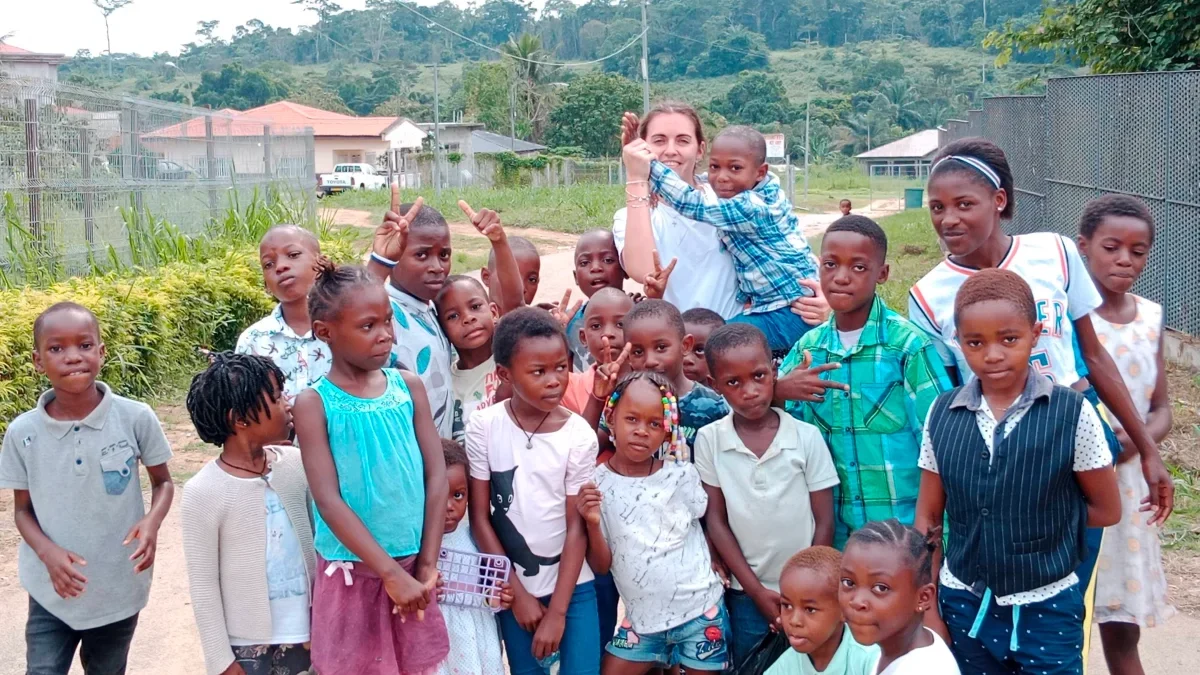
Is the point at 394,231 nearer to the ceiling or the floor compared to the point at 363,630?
nearer to the ceiling

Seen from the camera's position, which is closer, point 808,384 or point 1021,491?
point 1021,491

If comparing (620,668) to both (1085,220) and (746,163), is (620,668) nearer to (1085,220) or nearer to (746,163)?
Answer: (746,163)

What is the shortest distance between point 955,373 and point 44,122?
7.93 metres

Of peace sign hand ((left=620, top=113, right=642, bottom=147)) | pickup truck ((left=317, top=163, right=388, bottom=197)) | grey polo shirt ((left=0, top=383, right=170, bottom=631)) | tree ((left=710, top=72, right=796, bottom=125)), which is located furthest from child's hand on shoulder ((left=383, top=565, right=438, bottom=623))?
tree ((left=710, top=72, right=796, bottom=125))

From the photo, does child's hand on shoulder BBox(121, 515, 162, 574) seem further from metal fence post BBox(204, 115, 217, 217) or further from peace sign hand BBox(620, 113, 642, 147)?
metal fence post BBox(204, 115, 217, 217)

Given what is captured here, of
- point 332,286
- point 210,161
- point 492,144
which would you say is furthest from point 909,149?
point 332,286

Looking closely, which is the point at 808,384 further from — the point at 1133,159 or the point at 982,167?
the point at 1133,159

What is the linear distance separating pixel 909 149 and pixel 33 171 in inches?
2040

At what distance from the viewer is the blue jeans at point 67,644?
3211mm

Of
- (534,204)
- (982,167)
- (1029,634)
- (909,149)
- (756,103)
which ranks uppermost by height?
(756,103)

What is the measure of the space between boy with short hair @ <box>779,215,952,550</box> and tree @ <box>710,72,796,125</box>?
5973 cm

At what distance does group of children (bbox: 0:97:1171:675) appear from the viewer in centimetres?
265

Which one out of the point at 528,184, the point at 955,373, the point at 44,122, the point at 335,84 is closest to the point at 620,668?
the point at 955,373

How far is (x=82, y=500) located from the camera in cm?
321
